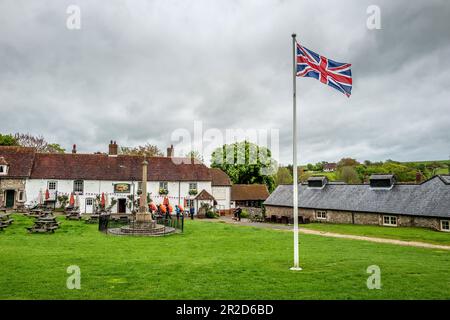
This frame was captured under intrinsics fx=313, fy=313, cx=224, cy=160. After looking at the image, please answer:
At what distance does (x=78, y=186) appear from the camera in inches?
1524

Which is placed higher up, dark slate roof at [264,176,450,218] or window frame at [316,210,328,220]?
dark slate roof at [264,176,450,218]

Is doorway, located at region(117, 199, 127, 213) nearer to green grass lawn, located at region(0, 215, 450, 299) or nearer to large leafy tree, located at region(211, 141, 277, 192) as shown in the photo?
green grass lawn, located at region(0, 215, 450, 299)

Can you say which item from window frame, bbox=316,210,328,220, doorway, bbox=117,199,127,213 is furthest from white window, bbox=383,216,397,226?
doorway, bbox=117,199,127,213

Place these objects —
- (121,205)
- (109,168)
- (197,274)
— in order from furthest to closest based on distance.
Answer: (109,168) < (121,205) < (197,274)

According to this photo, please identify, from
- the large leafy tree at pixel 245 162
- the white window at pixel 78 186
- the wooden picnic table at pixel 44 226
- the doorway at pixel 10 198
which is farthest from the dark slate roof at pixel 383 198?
the doorway at pixel 10 198

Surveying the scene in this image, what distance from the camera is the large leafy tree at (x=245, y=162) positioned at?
62.4 m

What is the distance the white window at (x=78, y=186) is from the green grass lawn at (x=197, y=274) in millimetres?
24274

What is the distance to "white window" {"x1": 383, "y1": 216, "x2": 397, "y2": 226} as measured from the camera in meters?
30.2

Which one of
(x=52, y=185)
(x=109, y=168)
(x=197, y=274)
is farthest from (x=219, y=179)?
(x=197, y=274)

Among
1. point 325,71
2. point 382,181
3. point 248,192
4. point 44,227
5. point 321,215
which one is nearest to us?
point 325,71

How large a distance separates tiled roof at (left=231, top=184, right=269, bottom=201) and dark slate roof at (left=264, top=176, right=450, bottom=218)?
13483 millimetres

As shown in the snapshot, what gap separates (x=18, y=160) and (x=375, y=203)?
1610 inches

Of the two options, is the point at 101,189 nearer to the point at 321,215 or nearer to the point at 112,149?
the point at 112,149
